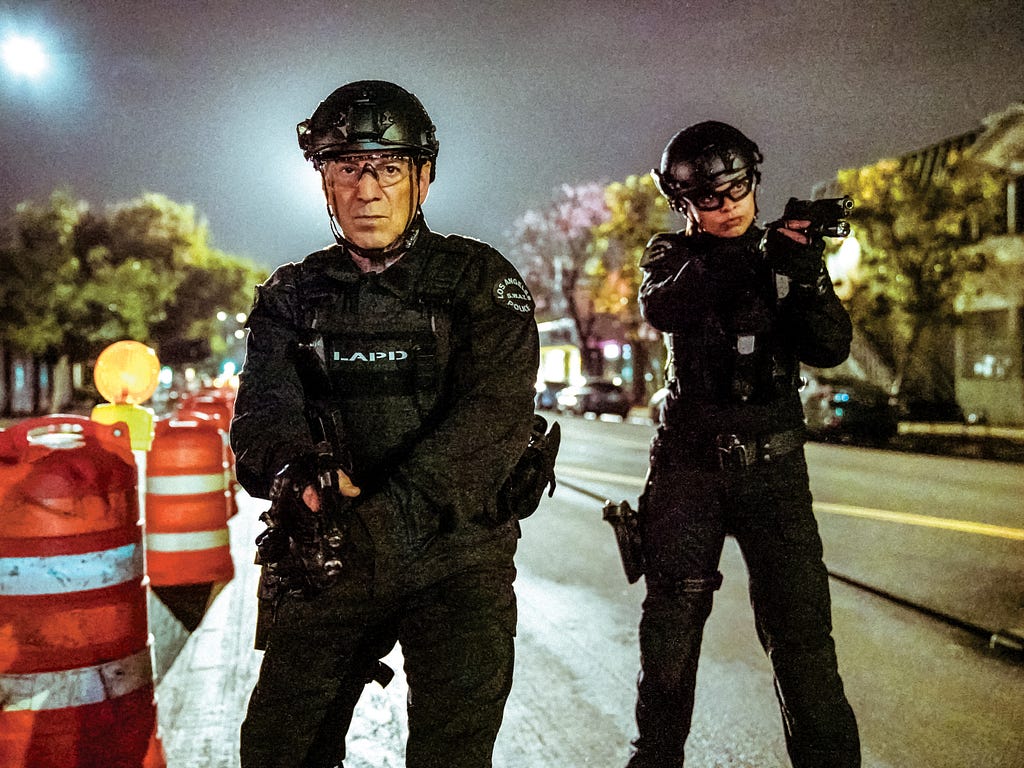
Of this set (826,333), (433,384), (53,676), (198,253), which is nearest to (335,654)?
(433,384)

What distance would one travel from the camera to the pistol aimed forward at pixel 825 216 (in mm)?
3016

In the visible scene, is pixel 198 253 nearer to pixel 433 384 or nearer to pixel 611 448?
pixel 611 448

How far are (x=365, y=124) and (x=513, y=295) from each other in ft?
1.80

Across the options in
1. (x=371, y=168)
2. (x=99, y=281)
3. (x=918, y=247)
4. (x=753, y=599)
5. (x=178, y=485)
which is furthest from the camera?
(x=99, y=281)

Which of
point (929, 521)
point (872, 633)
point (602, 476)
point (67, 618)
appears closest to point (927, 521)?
point (929, 521)

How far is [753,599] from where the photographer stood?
10.4 ft

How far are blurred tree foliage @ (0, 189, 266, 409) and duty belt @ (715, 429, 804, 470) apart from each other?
41.2 m

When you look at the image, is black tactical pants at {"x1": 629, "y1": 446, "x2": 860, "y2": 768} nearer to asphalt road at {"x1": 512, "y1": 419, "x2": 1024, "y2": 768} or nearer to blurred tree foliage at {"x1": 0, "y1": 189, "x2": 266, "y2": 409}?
asphalt road at {"x1": 512, "y1": 419, "x2": 1024, "y2": 768}

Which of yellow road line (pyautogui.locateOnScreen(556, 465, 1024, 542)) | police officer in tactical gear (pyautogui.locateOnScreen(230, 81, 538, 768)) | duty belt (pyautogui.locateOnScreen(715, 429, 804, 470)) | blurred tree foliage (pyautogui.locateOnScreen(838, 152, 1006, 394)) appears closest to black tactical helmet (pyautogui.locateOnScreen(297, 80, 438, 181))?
police officer in tactical gear (pyautogui.locateOnScreen(230, 81, 538, 768))

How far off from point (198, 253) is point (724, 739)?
69.0 meters

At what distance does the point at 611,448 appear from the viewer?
2056cm

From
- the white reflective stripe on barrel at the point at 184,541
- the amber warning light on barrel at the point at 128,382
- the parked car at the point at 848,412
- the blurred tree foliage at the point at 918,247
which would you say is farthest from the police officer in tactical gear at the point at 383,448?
the blurred tree foliage at the point at 918,247

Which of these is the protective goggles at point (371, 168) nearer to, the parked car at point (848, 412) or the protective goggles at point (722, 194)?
the protective goggles at point (722, 194)

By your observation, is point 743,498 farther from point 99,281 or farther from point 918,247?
point 99,281
